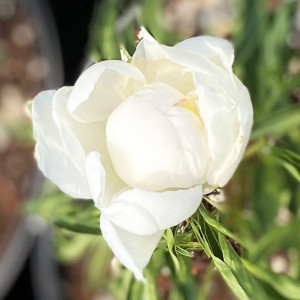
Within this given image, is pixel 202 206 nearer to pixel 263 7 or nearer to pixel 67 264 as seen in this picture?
pixel 263 7

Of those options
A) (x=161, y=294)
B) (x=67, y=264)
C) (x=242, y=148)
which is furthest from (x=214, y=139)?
(x=67, y=264)

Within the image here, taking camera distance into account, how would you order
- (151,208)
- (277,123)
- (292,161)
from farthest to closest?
(277,123) → (292,161) → (151,208)

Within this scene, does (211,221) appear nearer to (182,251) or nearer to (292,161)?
(182,251)

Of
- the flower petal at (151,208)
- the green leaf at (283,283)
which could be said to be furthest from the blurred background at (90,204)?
the flower petal at (151,208)

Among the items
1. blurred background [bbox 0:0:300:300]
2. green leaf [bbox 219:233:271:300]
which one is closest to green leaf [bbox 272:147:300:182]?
blurred background [bbox 0:0:300:300]

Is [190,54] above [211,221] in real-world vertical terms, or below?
above

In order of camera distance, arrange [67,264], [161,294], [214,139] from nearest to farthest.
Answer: [214,139], [161,294], [67,264]

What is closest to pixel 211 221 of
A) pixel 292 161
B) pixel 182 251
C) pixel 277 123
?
pixel 182 251

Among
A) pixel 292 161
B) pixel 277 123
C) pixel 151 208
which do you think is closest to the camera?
pixel 151 208
